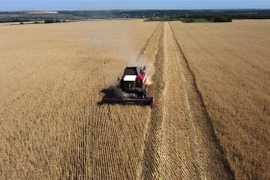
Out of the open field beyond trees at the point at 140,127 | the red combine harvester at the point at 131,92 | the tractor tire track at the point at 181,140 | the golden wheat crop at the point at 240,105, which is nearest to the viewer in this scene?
the tractor tire track at the point at 181,140

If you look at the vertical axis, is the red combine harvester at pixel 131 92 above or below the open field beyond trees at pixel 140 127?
above

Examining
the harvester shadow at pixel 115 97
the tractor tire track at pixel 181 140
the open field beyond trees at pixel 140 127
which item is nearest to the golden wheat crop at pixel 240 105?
the open field beyond trees at pixel 140 127

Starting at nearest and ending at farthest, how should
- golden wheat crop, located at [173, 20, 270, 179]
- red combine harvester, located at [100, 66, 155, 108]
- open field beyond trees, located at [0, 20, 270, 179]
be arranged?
open field beyond trees, located at [0, 20, 270, 179] < golden wheat crop, located at [173, 20, 270, 179] < red combine harvester, located at [100, 66, 155, 108]

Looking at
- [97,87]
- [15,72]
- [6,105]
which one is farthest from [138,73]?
[15,72]

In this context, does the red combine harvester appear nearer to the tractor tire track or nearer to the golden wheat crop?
the tractor tire track

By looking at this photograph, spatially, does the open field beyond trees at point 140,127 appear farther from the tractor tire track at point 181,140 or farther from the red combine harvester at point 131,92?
the red combine harvester at point 131,92

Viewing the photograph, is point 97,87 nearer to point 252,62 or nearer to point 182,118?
point 182,118

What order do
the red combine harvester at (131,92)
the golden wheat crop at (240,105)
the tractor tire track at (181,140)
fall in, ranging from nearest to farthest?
the tractor tire track at (181,140) → the golden wheat crop at (240,105) → the red combine harvester at (131,92)

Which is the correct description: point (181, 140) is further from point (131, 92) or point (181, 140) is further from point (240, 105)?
point (131, 92)

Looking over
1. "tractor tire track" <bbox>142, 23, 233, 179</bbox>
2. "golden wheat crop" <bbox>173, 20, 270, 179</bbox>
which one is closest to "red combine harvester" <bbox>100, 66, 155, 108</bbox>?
"tractor tire track" <bbox>142, 23, 233, 179</bbox>

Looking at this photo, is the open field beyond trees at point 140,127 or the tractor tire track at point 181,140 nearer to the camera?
the tractor tire track at point 181,140
